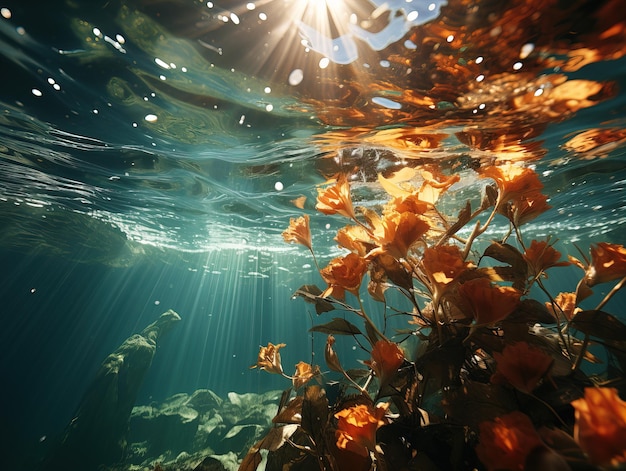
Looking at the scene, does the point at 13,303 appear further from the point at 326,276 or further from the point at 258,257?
the point at 326,276

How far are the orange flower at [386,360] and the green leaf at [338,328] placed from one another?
1.00 feet

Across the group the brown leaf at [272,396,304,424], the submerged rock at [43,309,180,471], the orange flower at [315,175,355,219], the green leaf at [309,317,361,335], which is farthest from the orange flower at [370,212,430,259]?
the submerged rock at [43,309,180,471]

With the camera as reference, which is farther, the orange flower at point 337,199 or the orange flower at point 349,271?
the orange flower at point 337,199

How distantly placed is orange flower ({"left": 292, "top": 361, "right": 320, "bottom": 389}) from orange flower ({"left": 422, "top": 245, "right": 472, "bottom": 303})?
920 mm

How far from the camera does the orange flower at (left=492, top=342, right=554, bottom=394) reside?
3.27ft

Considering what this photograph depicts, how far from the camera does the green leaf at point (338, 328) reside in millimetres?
1695

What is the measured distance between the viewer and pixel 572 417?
44.6 inches

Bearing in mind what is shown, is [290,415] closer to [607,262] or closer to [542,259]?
[542,259]

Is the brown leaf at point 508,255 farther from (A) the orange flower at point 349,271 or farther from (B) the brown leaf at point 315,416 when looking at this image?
(B) the brown leaf at point 315,416

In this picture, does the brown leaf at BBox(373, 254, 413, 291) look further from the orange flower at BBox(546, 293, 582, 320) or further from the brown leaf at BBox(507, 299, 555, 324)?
the orange flower at BBox(546, 293, 582, 320)

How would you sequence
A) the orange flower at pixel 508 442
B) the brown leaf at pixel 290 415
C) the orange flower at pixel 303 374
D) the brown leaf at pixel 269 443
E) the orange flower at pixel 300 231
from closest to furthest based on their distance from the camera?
the orange flower at pixel 508 442 → the brown leaf at pixel 269 443 → the brown leaf at pixel 290 415 → the orange flower at pixel 303 374 → the orange flower at pixel 300 231

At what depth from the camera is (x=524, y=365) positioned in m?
1.04

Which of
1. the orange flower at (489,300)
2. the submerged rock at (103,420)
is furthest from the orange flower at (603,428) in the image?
the submerged rock at (103,420)

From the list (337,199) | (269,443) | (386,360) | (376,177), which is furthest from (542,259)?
(376,177)
